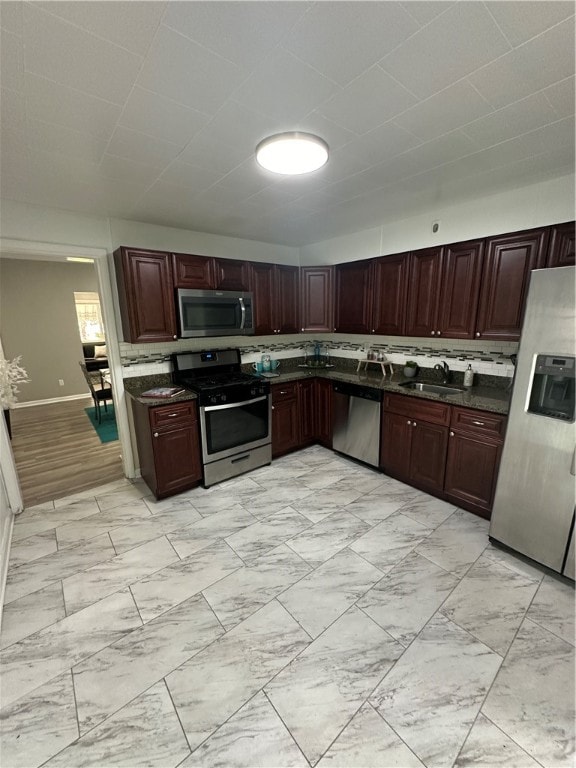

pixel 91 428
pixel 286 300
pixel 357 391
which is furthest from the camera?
pixel 91 428

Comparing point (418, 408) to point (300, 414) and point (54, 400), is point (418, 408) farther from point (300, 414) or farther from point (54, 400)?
point (54, 400)

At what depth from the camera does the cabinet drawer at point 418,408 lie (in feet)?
8.96

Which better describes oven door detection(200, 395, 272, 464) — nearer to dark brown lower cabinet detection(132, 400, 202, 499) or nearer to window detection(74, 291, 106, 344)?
dark brown lower cabinet detection(132, 400, 202, 499)

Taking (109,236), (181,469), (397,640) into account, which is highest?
(109,236)

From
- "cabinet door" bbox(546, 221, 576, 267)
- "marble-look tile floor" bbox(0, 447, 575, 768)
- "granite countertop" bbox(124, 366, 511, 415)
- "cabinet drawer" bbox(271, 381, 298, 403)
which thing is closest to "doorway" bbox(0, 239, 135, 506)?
"granite countertop" bbox(124, 366, 511, 415)

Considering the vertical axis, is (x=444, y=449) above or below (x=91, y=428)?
above

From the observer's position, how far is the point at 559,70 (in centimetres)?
127

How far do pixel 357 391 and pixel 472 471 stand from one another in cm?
127

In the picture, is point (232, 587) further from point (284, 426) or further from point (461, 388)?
point (461, 388)

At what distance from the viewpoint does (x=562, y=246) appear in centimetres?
222

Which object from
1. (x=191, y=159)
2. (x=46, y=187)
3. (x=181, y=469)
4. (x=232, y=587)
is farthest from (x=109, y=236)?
(x=232, y=587)

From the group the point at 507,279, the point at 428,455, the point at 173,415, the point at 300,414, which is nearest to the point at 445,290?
the point at 507,279

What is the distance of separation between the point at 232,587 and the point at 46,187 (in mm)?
3000

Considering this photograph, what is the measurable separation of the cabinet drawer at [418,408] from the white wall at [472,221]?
1.49m
